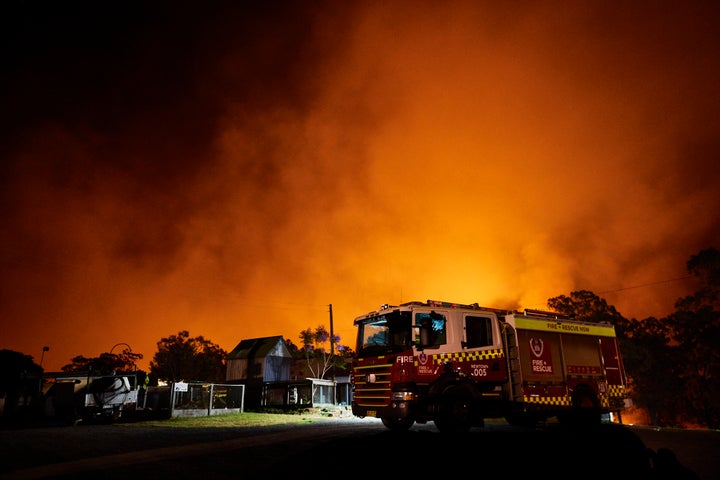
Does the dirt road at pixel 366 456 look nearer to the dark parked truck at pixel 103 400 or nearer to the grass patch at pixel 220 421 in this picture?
the grass patch at pixel 220 421

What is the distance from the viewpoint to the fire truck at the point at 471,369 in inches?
425

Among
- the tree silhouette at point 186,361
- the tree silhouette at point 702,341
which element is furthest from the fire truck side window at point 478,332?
the tree silhouette at point 186,361

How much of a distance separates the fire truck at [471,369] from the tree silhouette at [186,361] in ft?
209

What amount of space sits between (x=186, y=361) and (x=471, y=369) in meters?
68.5

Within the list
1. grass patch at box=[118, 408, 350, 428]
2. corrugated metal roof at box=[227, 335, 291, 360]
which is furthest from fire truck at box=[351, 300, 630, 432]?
corrugated metal roof at box=[227, 335, 291, 360]

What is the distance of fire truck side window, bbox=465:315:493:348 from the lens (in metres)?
11.9

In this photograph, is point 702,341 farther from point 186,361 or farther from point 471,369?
point 186,361

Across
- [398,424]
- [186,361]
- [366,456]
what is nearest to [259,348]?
[186,361]

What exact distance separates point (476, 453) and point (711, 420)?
46936 mm

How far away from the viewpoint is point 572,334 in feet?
46.0

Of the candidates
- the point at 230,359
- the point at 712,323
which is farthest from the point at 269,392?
the point at 712,323

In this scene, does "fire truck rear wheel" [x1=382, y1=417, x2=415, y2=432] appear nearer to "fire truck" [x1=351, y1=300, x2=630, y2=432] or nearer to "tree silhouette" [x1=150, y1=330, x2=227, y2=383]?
"fire truck" [x1=351, y1=300, x2=630, y2=432]

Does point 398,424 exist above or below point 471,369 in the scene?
below

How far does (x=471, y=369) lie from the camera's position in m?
11.6
